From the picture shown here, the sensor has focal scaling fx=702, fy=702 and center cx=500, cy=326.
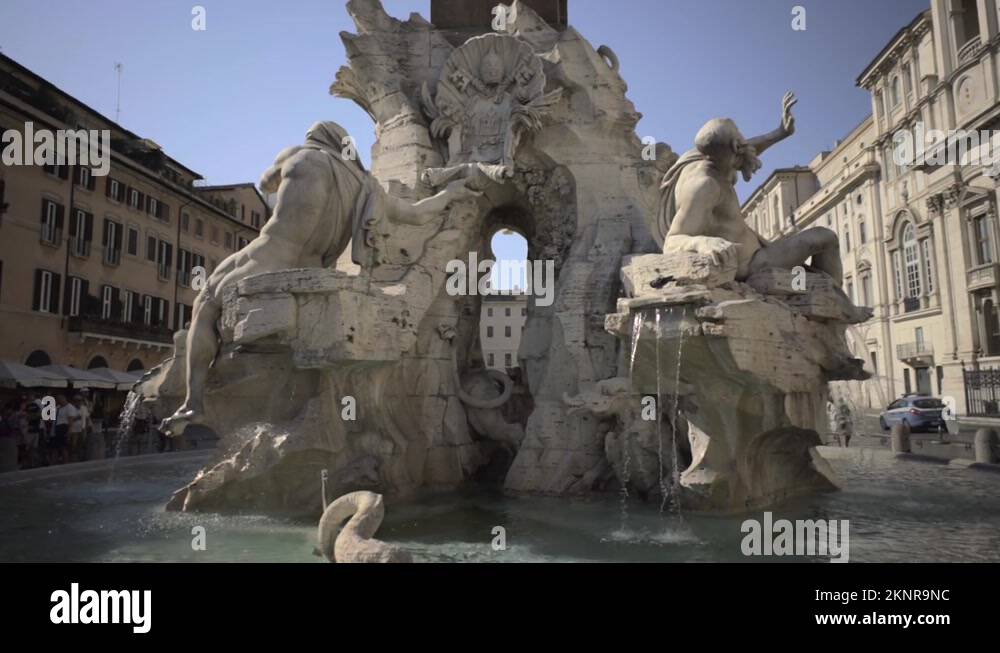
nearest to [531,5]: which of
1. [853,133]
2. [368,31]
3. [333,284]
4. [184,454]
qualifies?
[368,31]

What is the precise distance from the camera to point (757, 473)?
22.2 ft

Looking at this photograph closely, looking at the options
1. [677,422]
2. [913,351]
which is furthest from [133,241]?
[913,351]

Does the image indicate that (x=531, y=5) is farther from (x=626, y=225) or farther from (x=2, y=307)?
(x=2, y=307)

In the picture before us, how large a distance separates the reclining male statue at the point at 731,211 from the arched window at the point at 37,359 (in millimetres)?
22247

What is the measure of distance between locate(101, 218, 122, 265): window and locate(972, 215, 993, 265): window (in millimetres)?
32268

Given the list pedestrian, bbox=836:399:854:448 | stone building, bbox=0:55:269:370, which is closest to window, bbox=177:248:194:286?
stone building, bbox=0:55:269:370

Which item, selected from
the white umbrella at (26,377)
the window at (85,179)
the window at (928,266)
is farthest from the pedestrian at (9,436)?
the window at (928,266)

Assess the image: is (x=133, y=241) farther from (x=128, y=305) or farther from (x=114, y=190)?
(x=128, y=305)

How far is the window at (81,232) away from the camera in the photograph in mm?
24094

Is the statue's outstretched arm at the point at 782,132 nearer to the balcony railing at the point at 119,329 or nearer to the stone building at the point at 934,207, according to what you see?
the stone building at the point at 934,207

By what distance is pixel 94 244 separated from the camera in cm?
2514

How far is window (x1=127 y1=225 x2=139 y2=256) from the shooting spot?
88.4 ft

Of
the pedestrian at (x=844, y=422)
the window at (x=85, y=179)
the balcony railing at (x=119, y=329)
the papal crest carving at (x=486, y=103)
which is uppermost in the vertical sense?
the window at (x=85, y=179)
